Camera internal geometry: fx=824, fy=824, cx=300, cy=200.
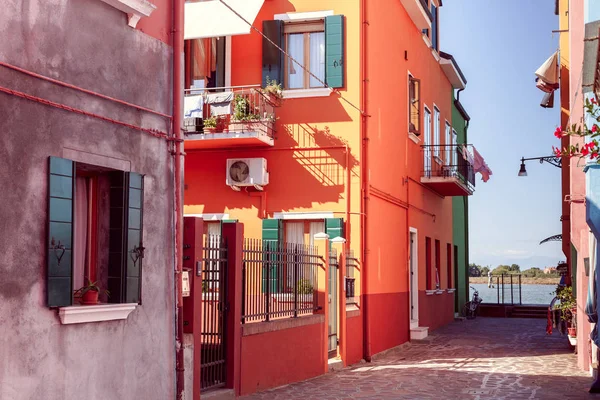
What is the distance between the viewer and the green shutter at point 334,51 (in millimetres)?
15930

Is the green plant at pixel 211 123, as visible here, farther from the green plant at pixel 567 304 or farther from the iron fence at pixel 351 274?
the green plant at pixel 567 304

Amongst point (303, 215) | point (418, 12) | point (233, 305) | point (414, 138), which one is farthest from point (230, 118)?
point (418, 12)

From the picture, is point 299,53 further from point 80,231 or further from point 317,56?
point 80,231

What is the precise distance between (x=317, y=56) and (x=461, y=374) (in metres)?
6.74

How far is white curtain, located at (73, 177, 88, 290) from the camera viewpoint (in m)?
8.02

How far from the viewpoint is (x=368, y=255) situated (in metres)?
16.1

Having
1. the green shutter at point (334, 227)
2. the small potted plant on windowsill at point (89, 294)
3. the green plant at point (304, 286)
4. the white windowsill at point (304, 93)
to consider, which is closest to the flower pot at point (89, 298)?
the small potted plant on windowsill at point (89, 294)

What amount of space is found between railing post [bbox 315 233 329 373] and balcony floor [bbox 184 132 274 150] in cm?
254

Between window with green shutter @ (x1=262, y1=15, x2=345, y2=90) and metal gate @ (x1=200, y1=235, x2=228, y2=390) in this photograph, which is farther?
window with green shutter @ (x1=262, y1=15, x2=345, y2=90)

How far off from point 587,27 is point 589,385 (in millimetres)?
5801

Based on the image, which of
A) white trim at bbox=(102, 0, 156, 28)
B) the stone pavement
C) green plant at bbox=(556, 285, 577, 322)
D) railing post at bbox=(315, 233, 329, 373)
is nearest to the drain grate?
the stone pavement

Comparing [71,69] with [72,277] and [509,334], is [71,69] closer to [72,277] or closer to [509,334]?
[72,277]

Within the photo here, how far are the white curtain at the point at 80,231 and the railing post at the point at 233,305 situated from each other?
2.77m

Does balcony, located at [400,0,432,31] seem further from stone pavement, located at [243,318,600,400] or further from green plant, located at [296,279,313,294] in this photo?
green plant, located at [296,279,313,294]
